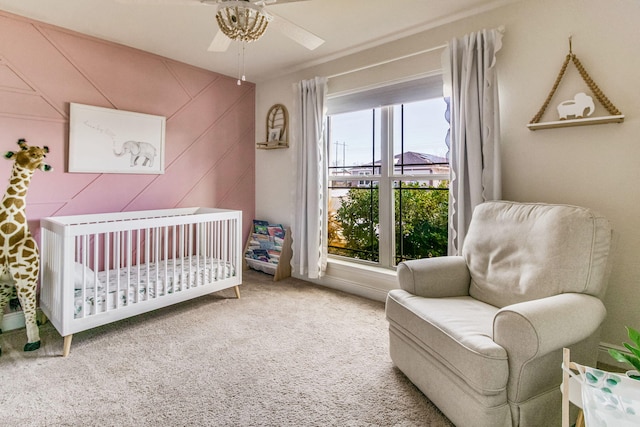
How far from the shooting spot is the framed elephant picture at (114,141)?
2709 mm

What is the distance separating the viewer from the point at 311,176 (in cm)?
339

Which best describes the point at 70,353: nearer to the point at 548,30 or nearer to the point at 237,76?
the point at 237,76

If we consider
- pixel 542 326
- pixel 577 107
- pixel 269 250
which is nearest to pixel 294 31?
pixel 577 107

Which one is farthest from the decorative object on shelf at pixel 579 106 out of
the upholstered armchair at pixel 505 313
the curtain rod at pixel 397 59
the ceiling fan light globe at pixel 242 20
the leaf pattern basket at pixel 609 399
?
the ceiling fan light globe at pixel 242 20

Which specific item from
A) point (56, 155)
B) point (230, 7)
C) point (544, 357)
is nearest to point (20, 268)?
point (56, 155)

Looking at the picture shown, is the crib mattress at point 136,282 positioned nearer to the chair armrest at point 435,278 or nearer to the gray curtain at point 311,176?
the gray curtain at point 311,176

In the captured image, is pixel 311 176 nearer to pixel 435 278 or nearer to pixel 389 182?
pixel 389 182

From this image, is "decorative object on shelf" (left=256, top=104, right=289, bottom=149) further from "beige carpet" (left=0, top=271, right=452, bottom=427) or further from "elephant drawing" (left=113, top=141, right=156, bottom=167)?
"beige carpet" (left=0, top=271, right=452, bottom=427)

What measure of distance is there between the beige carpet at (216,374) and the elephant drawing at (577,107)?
6.07 feet

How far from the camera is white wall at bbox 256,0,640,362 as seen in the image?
6.15 feet

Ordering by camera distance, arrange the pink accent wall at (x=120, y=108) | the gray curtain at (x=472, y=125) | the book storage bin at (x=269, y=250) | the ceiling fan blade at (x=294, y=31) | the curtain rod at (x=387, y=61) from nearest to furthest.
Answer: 1. the ceiling fan blade at (x=294, y=31)
2. the gray curtain at (x=472, y=125)
3. the pink accent wall at (x=120, y=108)
4. the curtain rod at (x=387, y=61)
5. the book storage bin at (x=269, y=250)

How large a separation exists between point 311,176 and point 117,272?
190cm

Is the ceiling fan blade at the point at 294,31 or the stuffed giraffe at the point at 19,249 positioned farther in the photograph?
the stuffed giraffe at the point at 19,249

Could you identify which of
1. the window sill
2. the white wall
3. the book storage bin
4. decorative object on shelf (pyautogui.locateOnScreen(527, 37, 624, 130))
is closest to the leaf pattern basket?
the white wall
